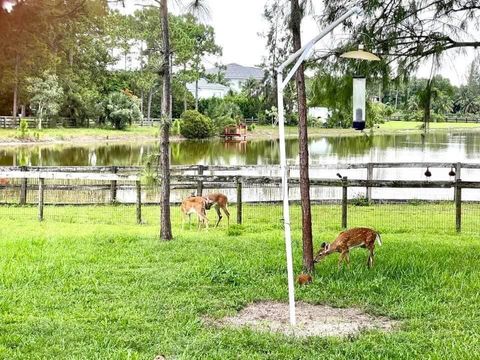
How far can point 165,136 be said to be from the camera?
9.40 meters

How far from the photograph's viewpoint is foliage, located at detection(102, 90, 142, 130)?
46.3 metres

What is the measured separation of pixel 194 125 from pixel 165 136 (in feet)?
118

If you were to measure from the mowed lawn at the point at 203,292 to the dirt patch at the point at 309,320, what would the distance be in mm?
145

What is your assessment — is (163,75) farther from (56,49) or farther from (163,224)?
(56,49)

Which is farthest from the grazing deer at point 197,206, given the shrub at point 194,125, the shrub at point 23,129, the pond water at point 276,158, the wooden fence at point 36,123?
the shrub at point 194,125

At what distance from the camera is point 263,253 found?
26.1 feet

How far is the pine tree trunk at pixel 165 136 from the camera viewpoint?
30.3ft

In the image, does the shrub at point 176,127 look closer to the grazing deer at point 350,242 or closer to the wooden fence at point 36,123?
the wooden fence at point 36,123

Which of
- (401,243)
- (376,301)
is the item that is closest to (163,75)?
(401,243)

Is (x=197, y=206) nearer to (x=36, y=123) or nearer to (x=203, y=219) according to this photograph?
(x=203, y=219)

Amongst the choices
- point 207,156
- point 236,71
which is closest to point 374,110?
point 207,156

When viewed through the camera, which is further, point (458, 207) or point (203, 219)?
point (203, 219)

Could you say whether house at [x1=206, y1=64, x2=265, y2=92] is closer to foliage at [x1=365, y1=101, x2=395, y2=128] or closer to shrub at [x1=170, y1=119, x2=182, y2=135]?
shrub at [x1=170, y1=119, x2=182, y2=135]

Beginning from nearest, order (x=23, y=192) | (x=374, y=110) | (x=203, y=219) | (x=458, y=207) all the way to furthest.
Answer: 1. (x=374, y=110)
2. (x=458, y=207)
3. (x=203, y=219)
4. (x=23, y=192)
